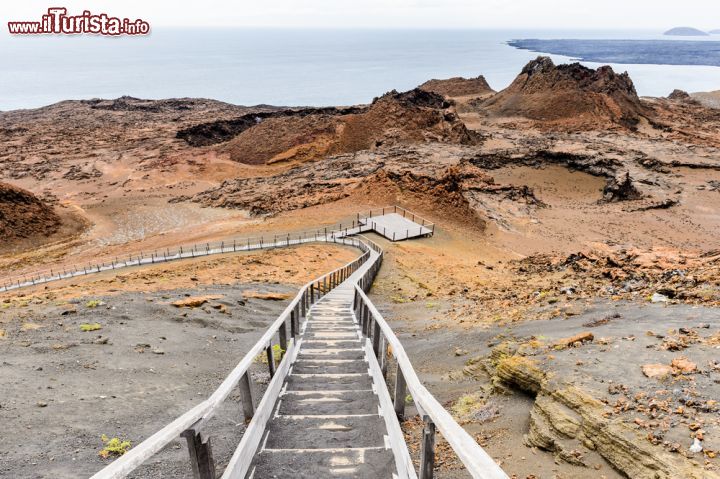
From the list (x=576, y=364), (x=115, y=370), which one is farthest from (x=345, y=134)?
(x=576, y=364)

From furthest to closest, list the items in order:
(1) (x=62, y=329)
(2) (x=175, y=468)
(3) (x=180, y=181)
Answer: (3) (x=180, y=181) < (1) (x=62, y=329) < (2) (x=175, y=468)

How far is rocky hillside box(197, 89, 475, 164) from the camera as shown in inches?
2344

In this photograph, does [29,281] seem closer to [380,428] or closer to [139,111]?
[380,428]

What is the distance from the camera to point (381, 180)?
37.9 meters

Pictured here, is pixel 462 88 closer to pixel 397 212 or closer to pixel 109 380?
pixel 397 212

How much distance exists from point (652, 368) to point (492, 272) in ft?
61.0

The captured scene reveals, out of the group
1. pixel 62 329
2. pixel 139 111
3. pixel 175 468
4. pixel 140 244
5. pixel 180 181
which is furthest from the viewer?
pixel 139 111

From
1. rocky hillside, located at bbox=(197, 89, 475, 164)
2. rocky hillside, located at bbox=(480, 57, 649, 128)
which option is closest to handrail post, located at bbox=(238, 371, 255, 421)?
rocky hillside, located at bbox=(197, 89, 475, 164)

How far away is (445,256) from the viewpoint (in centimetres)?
2680

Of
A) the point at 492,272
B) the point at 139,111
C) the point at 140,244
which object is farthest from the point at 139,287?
the point at 139,111

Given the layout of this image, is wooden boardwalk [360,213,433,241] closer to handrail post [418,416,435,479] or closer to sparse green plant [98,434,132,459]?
sparse green plant [98,434,132,459]

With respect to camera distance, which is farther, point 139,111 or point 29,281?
point 139,111

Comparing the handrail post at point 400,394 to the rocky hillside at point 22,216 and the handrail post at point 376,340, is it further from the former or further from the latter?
the rocky hillside at point 22,216

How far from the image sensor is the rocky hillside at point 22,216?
34406 millimetres
